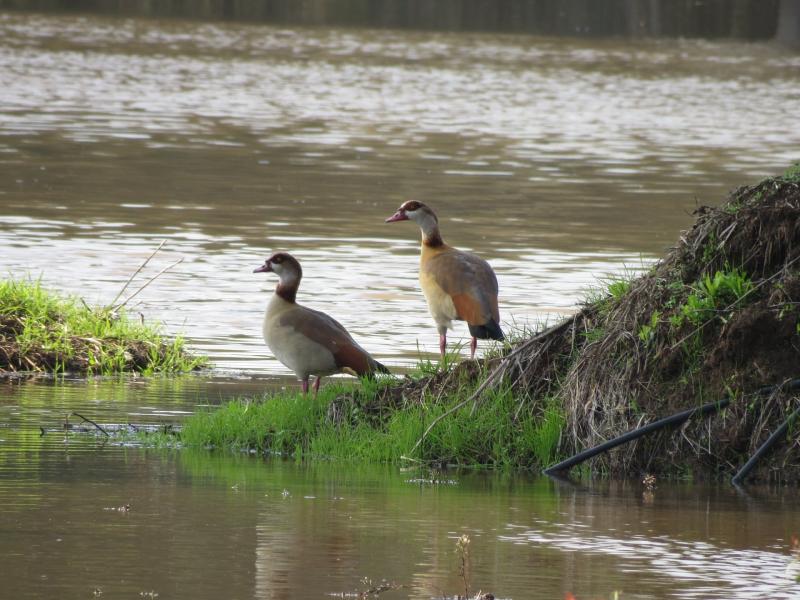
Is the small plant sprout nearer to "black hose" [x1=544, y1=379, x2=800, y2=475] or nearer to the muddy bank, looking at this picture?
"black hose" [x1=544, y1=379, x2=800, y2=475]

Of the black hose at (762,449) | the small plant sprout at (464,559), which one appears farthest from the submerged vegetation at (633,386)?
the small plant sprout at (464,559)

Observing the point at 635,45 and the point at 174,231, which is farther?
the point at 635,45

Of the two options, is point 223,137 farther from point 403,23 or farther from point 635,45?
point 403,23

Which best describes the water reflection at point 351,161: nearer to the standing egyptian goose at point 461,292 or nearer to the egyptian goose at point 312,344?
the standing egyptian goose at point 461,292

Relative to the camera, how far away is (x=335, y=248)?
72.8ft

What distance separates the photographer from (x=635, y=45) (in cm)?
7369

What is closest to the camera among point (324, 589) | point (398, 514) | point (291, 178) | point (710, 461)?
point (324, 589)

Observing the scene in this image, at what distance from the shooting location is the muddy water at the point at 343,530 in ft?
25.1

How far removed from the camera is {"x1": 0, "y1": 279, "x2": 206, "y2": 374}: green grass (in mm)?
13945

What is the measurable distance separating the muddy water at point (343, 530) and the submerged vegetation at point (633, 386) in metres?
0.33

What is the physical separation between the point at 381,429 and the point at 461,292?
6.97ft

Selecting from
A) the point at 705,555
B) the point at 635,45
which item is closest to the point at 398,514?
the point at 705,555

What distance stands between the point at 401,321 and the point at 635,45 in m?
58.2

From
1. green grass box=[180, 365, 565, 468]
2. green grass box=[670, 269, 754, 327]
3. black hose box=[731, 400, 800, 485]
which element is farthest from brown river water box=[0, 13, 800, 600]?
green grass box=[670, 269, 754, 327]
